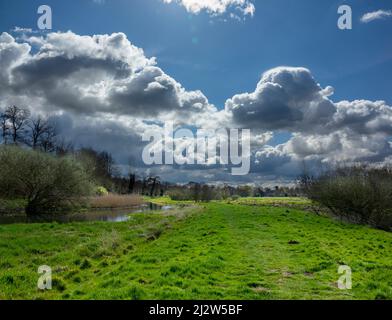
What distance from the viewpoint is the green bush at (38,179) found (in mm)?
34594

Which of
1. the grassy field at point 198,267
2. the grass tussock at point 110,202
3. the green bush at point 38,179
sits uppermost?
the green bush at point 38,179

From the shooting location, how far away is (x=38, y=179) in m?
34.6

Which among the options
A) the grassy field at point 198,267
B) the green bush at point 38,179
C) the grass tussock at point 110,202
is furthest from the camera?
the grass tussock at point 110,202

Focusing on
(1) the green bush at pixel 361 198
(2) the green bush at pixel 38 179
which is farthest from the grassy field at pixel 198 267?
(1) the green bush at pixel 361 198

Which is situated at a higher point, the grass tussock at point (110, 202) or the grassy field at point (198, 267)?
the grassy field at point (198, 267)

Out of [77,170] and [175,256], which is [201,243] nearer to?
[175,256]

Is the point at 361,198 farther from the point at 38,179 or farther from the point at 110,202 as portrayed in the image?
the point at 110,202

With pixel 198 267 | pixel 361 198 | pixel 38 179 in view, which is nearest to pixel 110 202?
pixel 38 179

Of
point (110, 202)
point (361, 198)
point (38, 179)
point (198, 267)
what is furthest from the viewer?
point (110, 202)

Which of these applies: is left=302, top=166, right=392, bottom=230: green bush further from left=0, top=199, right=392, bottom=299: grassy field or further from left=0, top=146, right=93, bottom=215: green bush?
left=0, top=146, right=93, bottom=215: green bush

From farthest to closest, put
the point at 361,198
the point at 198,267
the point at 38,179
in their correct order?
the point at 361,198 → the point at 38,179 → the point at 198,267

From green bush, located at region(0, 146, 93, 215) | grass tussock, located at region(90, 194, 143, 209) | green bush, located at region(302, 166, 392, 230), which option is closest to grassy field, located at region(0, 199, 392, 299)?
green bush, located at region(0, 146, 93, 215)

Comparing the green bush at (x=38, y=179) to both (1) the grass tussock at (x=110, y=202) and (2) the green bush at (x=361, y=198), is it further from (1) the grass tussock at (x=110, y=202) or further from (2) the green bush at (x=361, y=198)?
(2) the green bush at (x=361, y=198)
